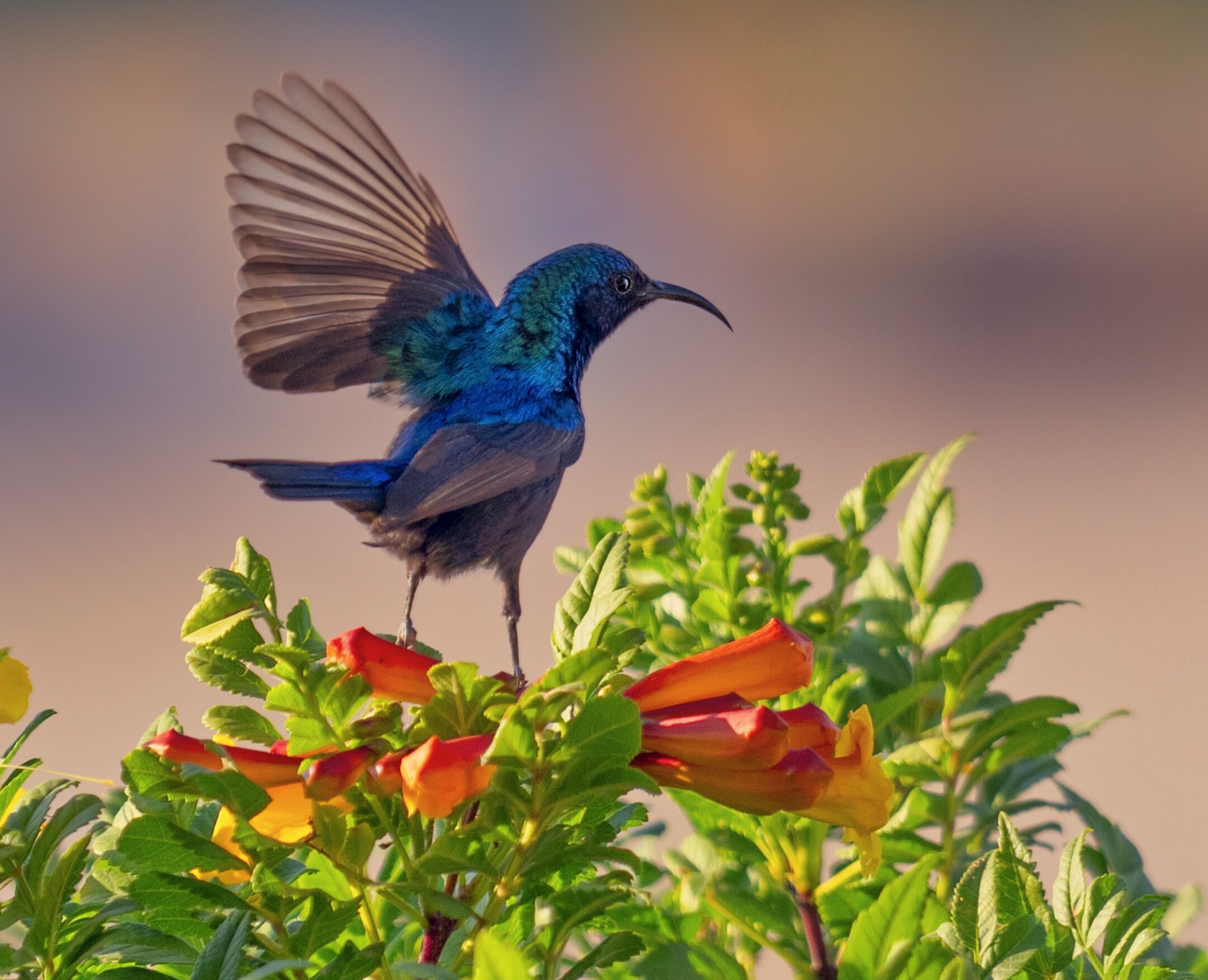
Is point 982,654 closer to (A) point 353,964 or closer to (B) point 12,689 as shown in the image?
(A) point 353,964

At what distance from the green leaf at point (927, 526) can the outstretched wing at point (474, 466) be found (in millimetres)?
688

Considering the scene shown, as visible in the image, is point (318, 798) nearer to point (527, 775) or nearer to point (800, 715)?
→ point (527, 775)

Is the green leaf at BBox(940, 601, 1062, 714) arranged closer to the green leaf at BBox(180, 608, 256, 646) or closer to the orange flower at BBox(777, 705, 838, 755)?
the orange flower at BBox(777, 705, 838, 755)

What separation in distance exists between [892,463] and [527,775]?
1.84ft

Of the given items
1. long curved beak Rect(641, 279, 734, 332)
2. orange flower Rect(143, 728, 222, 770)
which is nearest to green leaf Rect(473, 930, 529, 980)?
orange flower Rect(143, 728, 222, 770)

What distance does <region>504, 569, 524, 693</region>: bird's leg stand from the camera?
5.37 ft

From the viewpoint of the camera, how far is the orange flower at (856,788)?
2.51 ft

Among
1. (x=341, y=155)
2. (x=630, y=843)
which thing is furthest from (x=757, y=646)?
(x=341, y=155)

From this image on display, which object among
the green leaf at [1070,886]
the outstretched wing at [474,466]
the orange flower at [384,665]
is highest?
the outstretched wing at [474,466]

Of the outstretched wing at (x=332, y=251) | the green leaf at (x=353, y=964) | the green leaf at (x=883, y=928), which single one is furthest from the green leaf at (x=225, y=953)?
the outstretched wing at (x=332, y=251)

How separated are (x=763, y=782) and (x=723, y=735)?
1.6 inches

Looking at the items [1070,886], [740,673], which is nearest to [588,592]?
[740,673]

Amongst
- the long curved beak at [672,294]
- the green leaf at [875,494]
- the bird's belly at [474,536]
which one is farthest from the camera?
the long curved beak at [672,294]

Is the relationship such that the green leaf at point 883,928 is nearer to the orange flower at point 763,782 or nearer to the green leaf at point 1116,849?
the orange flower at point 763,782
